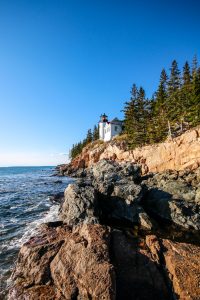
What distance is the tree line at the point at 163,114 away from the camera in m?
41.1

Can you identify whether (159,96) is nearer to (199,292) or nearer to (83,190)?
(83,190)

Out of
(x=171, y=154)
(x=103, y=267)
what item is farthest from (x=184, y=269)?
(x=171, y=154)

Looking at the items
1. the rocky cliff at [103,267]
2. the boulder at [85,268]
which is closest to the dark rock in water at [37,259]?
the rocky cliff at [103,267]

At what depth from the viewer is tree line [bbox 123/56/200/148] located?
41.1 meters

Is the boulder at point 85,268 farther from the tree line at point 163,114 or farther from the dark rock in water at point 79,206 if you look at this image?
the tree line at point 163,114

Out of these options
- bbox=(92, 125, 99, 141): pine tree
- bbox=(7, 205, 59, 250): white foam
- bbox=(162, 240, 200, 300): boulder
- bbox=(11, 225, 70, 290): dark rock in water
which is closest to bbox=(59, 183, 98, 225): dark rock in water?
bbox=(7, 205, 59, 250): white foam

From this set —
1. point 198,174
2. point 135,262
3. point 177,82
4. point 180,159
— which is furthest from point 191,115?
point 135,262

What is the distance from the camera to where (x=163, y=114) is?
45.9 m

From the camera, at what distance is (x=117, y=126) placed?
78000 mm

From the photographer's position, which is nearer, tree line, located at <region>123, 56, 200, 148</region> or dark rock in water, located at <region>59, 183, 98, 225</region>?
dark rock in water, located at <region>59, 183, 98, 225</region>

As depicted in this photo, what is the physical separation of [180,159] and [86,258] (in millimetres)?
28940

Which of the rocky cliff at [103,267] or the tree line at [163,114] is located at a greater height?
the tree line at [163,114]

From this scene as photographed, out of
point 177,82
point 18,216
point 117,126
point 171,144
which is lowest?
point 18,216

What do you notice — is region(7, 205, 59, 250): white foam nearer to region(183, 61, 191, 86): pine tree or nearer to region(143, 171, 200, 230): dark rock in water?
region(143, 171, 200, 230): dark rock in water
